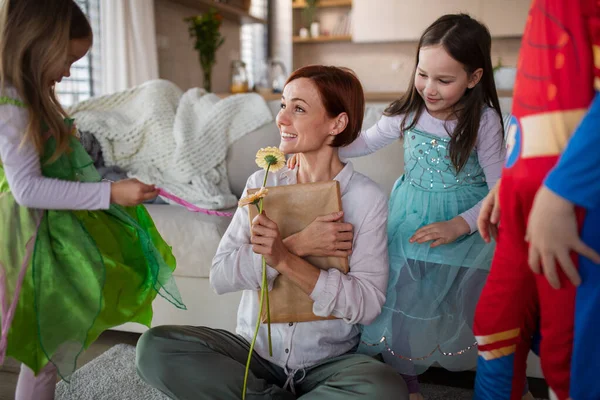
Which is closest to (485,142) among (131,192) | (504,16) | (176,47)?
(131,192)

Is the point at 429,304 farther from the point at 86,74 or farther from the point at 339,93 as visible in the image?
the point at 86,74

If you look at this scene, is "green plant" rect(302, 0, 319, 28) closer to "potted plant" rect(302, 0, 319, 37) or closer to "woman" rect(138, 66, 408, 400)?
"potted plant" rect(302, 0, 319, 37)

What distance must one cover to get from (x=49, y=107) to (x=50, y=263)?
1.05 feet

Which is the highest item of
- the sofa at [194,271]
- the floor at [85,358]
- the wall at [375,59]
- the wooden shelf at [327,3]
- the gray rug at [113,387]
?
the wooden shelf at [327,3]

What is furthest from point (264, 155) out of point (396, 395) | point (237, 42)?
point (237, 42)

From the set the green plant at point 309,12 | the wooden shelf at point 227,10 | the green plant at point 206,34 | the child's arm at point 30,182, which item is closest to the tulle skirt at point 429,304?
the child's arm at point 30,182

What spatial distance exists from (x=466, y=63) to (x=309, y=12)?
4.59 m

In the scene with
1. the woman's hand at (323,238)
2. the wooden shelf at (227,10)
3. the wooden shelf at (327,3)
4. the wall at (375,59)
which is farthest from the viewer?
the wall at (375,59)

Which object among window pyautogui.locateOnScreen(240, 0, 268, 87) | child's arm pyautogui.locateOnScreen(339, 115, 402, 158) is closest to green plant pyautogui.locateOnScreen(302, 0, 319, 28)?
window pyautogui.locateOnScreen(240, 0, 268, 87)

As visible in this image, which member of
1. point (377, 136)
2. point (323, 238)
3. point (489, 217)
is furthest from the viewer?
point (377, 136)

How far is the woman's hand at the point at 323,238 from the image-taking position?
4.03ft

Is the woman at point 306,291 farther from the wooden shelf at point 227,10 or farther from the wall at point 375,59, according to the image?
the wall at point 375,59

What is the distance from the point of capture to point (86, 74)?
3.53 m

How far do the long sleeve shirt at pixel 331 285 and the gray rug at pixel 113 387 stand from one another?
0.46 metres
